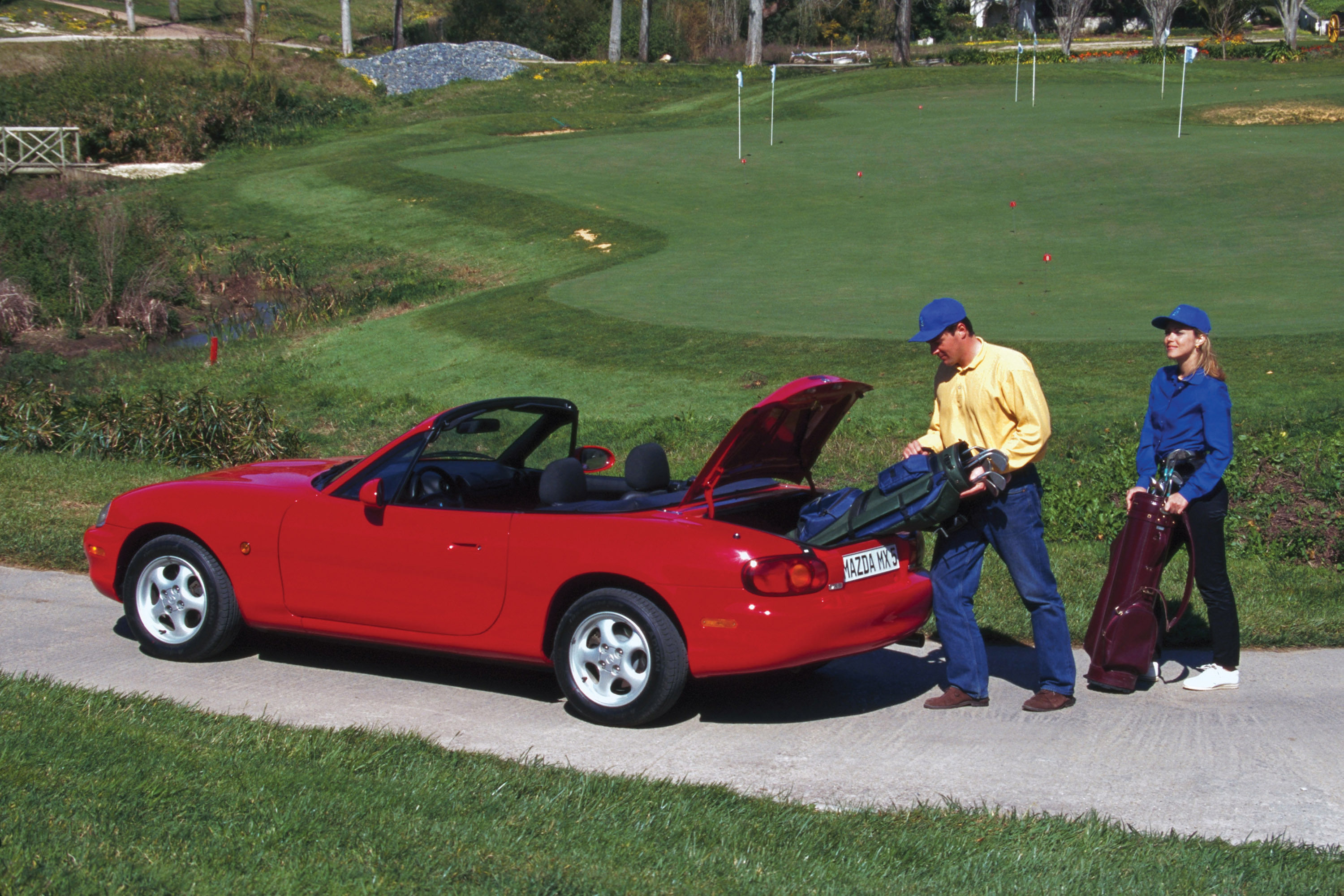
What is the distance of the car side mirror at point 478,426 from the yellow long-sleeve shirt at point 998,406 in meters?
2.24

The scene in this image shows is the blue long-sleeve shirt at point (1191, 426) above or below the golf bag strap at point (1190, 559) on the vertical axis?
above

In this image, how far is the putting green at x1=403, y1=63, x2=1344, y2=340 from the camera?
678 inches

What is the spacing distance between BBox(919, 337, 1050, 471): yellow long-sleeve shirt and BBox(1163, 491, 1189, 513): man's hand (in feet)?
2.21

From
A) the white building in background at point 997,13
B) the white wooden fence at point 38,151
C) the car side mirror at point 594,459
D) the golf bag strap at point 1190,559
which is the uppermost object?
the white building in background at point 997,13

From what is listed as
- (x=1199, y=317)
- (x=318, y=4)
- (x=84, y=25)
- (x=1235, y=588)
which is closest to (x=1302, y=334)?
(x=1235, y=588)

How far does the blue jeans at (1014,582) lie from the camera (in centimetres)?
600

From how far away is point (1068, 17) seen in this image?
5734 centimetres

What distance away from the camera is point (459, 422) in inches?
258

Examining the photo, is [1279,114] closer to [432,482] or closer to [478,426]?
[478,426]

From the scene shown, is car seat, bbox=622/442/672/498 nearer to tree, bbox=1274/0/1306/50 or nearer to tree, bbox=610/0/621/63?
tree, bbox=1274/0/1306/50

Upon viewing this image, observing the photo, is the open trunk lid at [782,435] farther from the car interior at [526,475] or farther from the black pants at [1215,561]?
the black pants at [1215,561]

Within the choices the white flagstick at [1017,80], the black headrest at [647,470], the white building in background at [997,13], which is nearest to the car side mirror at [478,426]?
the black headrest at [647,470]

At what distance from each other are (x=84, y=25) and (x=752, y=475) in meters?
75.9

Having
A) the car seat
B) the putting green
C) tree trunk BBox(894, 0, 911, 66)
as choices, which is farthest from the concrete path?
tree trunk BBox(894, 0, 911, 66)
